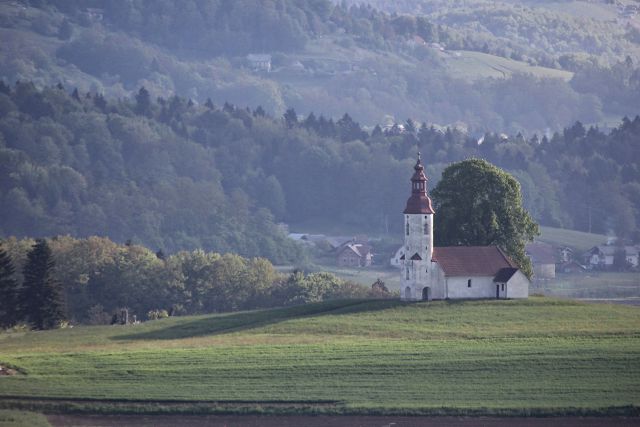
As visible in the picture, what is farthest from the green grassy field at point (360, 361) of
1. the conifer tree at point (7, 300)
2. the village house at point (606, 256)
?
the village house at point (606, 256)

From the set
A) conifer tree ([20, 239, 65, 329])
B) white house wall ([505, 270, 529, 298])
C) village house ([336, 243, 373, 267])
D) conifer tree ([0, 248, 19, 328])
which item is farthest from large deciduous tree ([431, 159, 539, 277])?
village house ([336, 243, 373, 267])

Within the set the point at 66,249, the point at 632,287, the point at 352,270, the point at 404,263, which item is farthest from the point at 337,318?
the point at 352,270

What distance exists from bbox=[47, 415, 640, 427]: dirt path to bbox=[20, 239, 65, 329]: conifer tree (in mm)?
30980

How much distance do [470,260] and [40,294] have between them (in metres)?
24.4

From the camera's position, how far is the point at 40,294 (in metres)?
117

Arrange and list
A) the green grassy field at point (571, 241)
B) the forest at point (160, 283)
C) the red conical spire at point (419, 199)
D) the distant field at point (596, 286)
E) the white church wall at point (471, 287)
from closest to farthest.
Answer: the white church wall at point (471, 287) → the red conical spire at point (419, 199) → the forest at point (160, 283) → the distant field at point (596, 286) → the green grassy field at point (571, 241)

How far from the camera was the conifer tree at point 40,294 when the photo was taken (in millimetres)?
116875

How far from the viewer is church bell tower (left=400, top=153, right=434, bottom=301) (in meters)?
115

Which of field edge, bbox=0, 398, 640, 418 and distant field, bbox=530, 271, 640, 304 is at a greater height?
distant field, bbox=530, 271, 640, 304

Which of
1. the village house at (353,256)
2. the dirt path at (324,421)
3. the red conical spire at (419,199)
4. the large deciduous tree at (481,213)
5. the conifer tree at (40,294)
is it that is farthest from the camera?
the village house at (353,256)

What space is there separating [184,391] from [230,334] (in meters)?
18.3

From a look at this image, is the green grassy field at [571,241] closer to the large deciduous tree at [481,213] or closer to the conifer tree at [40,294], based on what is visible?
the large deciduous tree at [481,213]

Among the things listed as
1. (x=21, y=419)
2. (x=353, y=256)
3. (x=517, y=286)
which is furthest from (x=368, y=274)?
(x=21, y=419)

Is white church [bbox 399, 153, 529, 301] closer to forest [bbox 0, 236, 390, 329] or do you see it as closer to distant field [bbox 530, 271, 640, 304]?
forest [bbox 0, 236, 390, 329]
